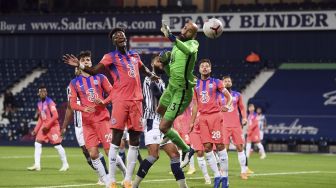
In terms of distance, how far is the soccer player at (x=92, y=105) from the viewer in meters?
16.9

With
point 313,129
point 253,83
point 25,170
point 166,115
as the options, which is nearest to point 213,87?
point 166,115

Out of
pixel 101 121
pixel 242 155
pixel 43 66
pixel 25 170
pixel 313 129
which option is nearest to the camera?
pixel 101 121

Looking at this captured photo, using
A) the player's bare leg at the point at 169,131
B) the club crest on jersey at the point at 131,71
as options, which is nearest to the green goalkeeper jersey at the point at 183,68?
the player's bare leg at the point at 169,131

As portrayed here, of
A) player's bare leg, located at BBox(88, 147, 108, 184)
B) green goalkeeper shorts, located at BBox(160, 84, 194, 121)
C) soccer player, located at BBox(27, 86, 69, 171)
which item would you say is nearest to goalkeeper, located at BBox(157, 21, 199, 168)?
green goalkeeper shorts, located at BBox(160, 84, 194, 121)

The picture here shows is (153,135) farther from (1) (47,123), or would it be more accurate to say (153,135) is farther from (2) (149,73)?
(1) (47,123)

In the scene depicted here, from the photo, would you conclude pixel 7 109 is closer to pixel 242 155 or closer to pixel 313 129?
pixel 313 129

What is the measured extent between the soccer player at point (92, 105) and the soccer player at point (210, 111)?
193 centimetres

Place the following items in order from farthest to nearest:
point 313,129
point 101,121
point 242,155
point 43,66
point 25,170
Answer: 1. point 43,66
2. point 313,129
3. point 25,170
4. point 242,155
5. point 101,121

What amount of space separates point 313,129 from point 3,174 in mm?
20418

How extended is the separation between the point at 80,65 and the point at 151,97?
2337 mm

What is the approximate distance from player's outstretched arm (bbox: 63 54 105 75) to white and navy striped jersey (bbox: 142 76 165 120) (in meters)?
1.43

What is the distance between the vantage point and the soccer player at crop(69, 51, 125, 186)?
1691 cm

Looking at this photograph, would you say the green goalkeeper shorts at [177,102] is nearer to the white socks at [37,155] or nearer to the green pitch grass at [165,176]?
the green pitch grass at [165,176]

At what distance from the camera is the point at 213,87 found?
17.9 metres
